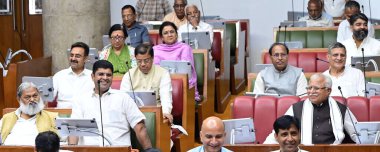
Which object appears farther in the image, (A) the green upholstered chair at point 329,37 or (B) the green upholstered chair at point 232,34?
(B) the green upholstered chair at point 232,34

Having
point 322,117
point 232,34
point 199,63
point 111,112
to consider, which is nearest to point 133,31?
point 199,63

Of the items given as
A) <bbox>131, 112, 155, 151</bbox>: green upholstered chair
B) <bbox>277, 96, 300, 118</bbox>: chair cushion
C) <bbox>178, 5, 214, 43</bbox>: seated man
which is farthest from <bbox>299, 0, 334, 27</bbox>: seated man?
<bbox>131, 112, 155, 151</bbox>: green upholstered chair

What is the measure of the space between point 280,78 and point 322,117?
143 centimetres

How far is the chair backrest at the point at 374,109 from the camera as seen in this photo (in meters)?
7.22

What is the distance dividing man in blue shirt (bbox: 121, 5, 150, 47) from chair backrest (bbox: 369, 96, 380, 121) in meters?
4.09

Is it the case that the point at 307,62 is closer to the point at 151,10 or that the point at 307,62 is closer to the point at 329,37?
the point at 329,37

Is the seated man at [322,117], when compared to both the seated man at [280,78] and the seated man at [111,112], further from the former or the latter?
the seated man at [280,78]

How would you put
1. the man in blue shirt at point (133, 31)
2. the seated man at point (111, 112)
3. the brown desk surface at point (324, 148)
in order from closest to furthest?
the brown desk surface at point (324, 148), the seated man at point (111, 112), the man in blue shirt at point (133, 31)

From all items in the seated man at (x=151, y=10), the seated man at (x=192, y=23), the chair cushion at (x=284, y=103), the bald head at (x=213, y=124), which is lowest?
the bald head at (x=213, y=124)

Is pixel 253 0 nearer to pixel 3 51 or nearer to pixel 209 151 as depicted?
pixel 3 51

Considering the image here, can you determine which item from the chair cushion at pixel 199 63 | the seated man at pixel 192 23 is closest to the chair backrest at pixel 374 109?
the chair cushion at pixel 199 63

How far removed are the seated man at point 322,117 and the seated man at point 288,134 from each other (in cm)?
92

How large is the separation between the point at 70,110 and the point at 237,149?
1.75m

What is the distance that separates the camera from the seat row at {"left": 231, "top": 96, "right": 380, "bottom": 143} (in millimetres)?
7234
